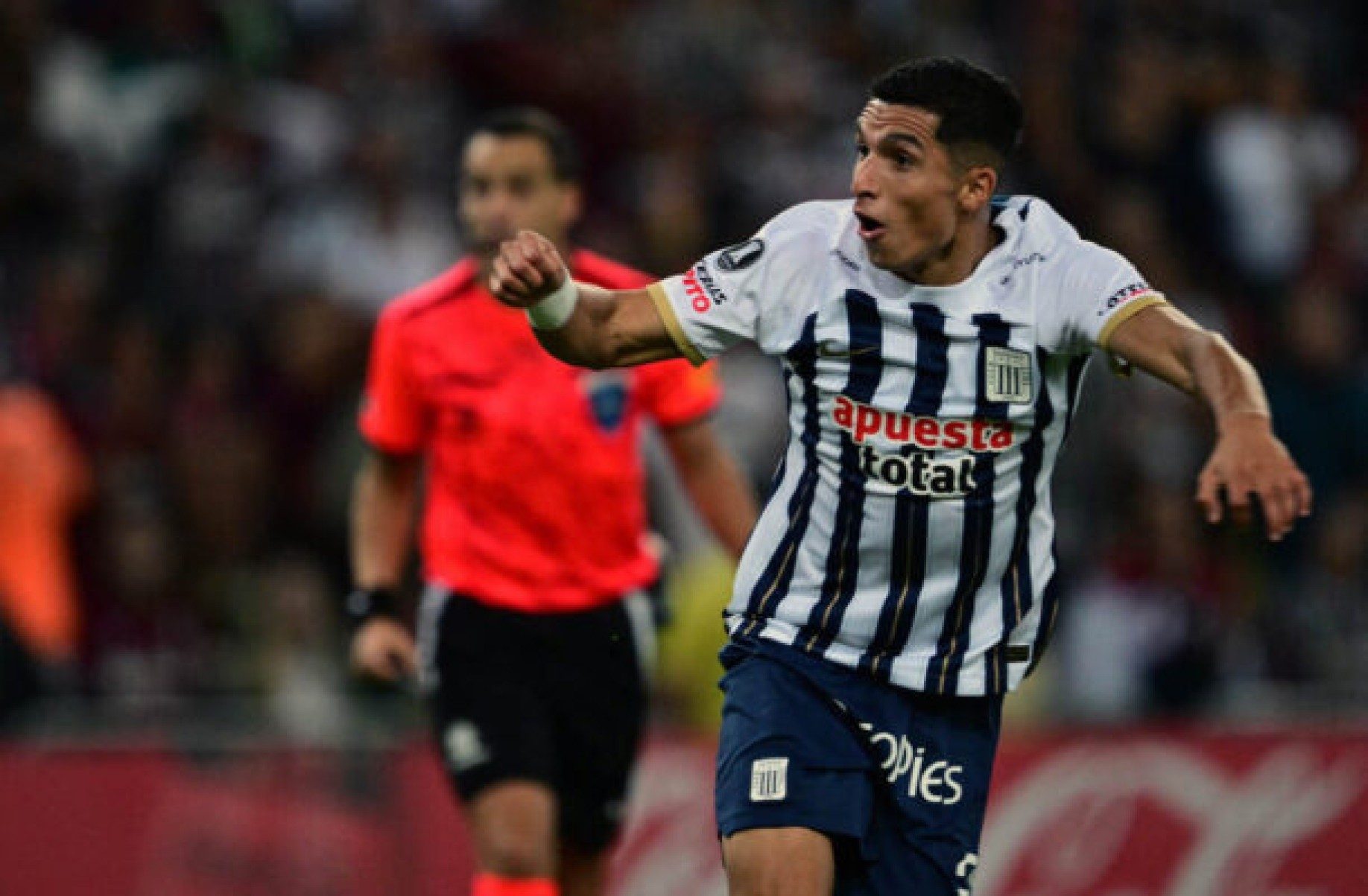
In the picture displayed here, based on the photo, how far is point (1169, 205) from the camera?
12367 millimetres

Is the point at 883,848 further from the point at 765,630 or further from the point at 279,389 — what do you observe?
the point at 279,389

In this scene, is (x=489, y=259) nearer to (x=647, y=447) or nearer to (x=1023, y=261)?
(x=1023, y=261)

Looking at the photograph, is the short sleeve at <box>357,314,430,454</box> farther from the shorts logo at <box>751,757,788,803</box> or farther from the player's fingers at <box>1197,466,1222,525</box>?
the player's fingers at <box>1197,466,1222,525</box>

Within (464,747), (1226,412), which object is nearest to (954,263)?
(1226,412)

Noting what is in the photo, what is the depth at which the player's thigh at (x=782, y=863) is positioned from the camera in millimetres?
5258

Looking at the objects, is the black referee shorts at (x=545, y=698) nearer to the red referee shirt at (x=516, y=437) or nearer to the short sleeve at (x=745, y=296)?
the red referee shirt at (x=516, y=437)

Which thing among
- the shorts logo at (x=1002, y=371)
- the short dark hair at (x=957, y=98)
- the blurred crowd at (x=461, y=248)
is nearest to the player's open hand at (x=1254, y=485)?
the shorts logo at (x=1002, y=371)

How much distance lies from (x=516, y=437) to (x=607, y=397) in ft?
0.95

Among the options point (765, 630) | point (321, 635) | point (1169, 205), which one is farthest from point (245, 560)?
point (765, 630)

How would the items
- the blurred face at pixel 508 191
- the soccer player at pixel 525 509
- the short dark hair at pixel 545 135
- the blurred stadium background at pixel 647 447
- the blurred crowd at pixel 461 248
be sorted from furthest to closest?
the blurred crowd at pixel 461 248, the blurred stadium background at pixel 647 447, the short dark hair at pixel 545 135, the blurred face at pixel 508 191, the soccer player at pixel 525 509

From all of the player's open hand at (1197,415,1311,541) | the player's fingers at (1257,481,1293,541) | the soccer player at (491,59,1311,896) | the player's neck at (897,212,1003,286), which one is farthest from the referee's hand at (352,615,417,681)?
the player's fingers at (1257,481,1293,541)

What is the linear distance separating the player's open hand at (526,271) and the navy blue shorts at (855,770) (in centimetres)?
92

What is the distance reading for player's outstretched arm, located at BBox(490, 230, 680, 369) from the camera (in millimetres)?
5129

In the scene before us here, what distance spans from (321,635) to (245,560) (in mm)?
611
